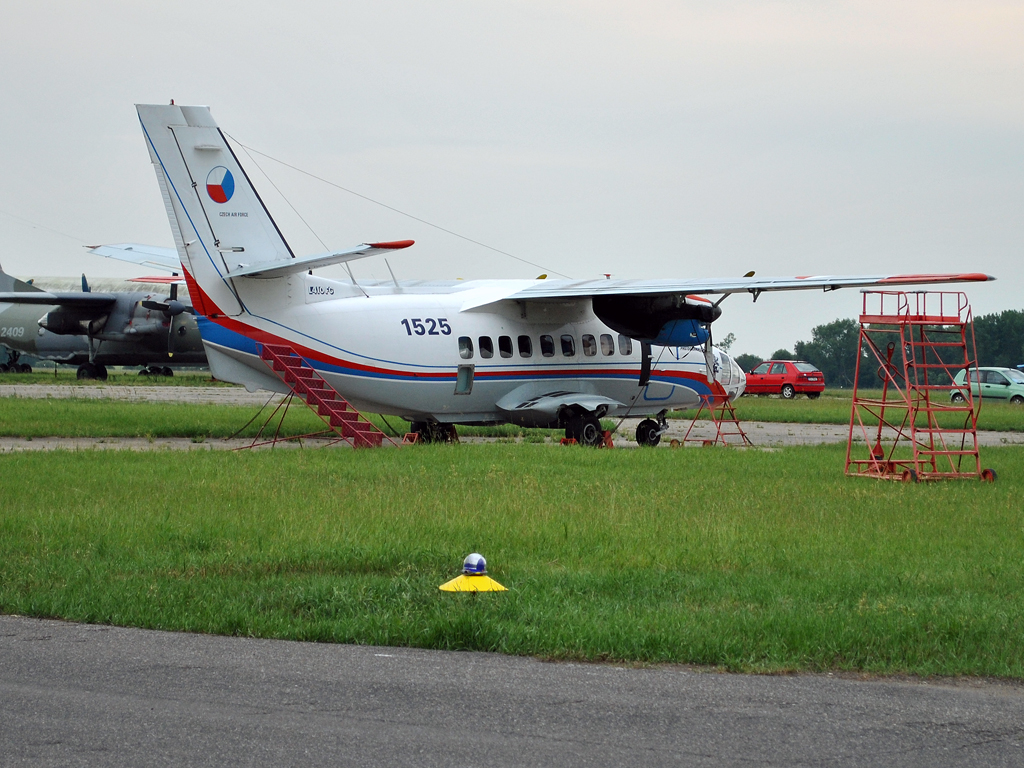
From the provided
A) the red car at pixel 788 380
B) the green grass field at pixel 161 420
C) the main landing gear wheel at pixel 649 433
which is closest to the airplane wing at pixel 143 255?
the green grass field at pixel 161 420

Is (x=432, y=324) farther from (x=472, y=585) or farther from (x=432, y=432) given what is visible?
(x=472, y=585)

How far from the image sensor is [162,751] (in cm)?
543

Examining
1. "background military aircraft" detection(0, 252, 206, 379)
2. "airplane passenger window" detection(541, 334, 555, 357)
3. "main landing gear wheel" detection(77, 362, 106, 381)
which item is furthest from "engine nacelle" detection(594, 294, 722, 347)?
"main landing gear wheel" detection(77, 362, 106, 381)

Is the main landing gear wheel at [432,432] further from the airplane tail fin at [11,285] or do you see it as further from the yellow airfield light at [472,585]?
the airplane tail fin at [11,285]

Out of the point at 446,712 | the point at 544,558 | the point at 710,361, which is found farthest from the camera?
the point at 710,361

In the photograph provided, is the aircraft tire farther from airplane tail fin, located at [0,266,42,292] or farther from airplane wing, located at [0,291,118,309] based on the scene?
airplane tail fin, located at [0,266,42,292]

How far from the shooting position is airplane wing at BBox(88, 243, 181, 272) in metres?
25.4

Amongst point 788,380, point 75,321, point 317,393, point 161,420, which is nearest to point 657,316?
point 317,393

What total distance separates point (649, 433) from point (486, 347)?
5.75m

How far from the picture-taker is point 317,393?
70.9 ft

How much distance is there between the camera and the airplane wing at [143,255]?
25375 millimetres

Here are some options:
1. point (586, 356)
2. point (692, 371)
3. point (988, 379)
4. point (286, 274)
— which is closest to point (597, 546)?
point (286, 274)

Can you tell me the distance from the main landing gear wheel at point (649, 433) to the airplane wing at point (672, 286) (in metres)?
4.11

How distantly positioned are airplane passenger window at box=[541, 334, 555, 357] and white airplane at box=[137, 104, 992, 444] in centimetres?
3
